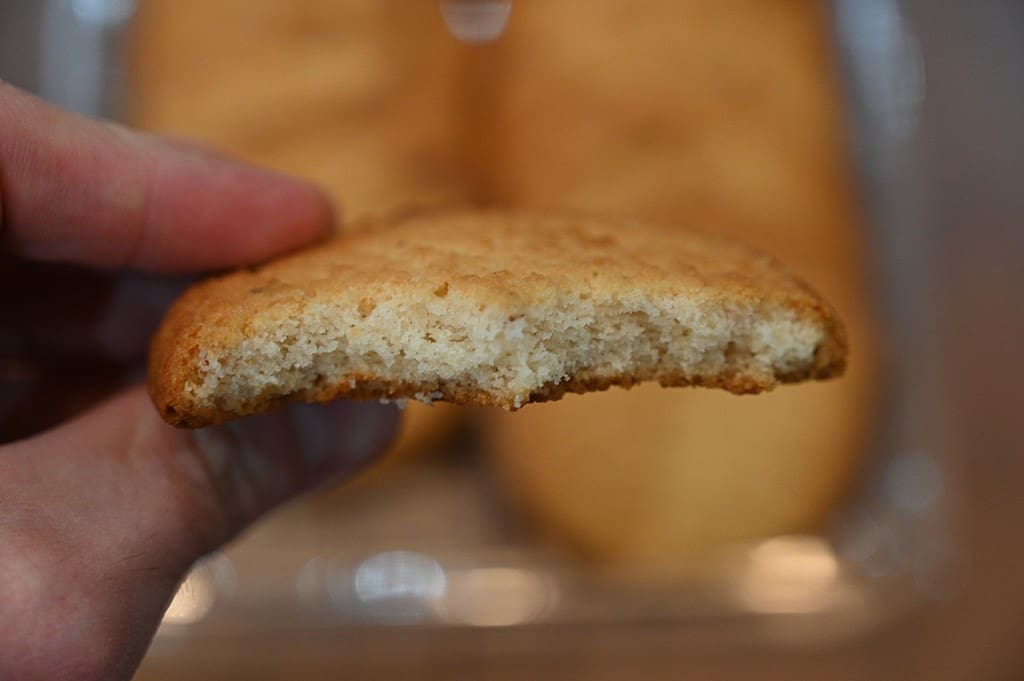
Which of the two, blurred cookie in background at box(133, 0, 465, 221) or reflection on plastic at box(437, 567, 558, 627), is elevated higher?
blurred cookie in background at box(133, 0, 465, 221)

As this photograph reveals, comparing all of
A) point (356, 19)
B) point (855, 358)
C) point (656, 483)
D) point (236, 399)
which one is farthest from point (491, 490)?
point (236, 399)

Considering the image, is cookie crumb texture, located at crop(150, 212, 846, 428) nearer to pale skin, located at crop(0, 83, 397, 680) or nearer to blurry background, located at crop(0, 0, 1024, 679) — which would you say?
pale skin, located at crop(0, 83, 397, 680)

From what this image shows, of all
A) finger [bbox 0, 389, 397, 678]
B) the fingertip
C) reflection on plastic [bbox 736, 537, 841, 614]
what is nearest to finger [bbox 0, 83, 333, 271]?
the fingertip

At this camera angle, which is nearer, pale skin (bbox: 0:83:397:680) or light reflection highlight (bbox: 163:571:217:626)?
pale skin (bbox: 0:83:397:680)

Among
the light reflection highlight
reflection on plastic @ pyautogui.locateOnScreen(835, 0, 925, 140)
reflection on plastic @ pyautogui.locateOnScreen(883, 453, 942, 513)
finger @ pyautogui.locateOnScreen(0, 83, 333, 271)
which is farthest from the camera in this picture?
reflection on plastic @ pyautogui.locateOnScreen(835, 0, 925, 140)

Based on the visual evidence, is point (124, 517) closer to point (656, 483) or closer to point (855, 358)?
point (656, 483)

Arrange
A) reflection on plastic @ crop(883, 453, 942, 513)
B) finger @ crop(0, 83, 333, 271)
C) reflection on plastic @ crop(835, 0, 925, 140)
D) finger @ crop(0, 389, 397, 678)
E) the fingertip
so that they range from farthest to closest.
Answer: reflection on plastic @ crop(835, 0, 925, 140) < reflection on plastic @ crop(883, 453, 942, 513) < the fingertip < finger @ crop(0, 83, 333, 271) < finger @ crop(0, 389, 397, 678)

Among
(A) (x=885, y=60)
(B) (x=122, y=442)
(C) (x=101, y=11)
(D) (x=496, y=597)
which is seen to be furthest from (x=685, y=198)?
(C) (x=101, y=11)
